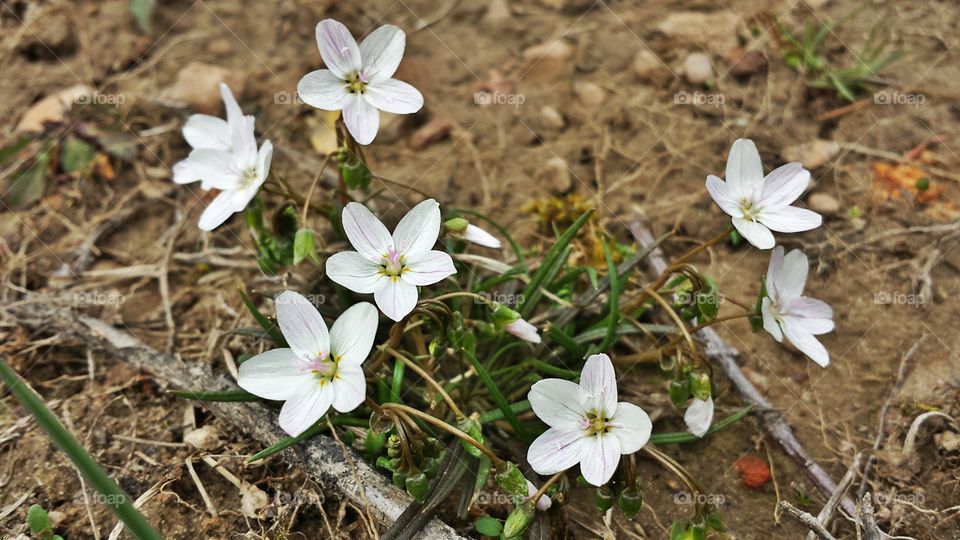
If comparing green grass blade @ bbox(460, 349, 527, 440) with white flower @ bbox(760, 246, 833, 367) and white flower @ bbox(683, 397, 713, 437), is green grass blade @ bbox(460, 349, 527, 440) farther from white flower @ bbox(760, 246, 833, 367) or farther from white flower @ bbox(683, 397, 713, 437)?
white flower @ bbox(760, 246, 833, 367)

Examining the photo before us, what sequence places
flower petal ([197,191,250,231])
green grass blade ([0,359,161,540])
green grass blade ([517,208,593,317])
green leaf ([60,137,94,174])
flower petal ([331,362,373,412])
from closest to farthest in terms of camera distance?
green grass blade ([0,359,161,540]) → flower petal ([331,362,373,412]) → flower petal ([197,191,250,231]) → green grass blade ([517,208,593,317]) → green leaf ([60,137,94,174])

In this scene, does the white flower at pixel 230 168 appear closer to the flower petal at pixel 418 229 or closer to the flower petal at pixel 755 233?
the flower petal at pixel 418 229

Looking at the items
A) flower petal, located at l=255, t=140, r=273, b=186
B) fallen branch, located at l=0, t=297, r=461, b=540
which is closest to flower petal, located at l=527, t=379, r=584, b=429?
fallen branch, located at l=0, t=297, r=461, b=540

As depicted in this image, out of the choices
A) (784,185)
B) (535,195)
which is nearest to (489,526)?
(784,185)

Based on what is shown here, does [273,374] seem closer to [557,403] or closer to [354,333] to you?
[354,333]

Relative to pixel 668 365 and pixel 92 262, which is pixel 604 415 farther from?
pixel 92 262

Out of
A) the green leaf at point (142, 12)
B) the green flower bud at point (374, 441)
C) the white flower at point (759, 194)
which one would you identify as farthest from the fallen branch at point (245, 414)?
the green leaf at point (142, 12)
